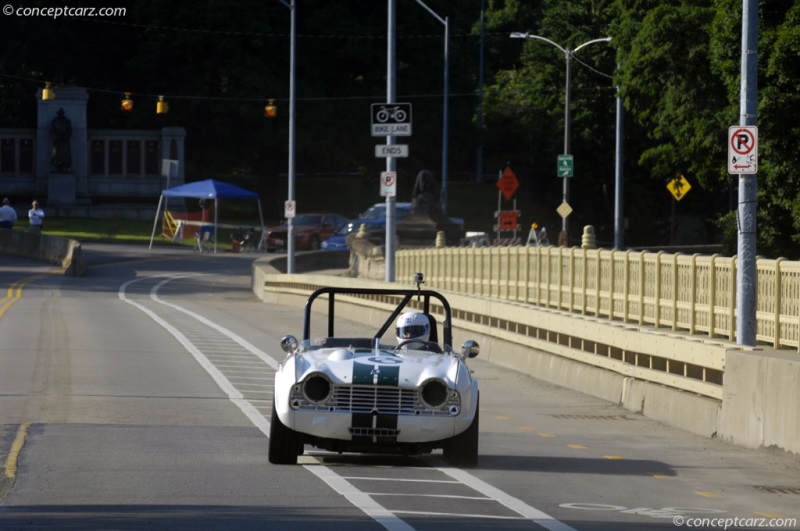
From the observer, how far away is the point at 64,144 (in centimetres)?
7888

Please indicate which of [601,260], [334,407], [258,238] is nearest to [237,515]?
[334,407]

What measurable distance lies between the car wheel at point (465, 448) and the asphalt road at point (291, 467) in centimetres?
13

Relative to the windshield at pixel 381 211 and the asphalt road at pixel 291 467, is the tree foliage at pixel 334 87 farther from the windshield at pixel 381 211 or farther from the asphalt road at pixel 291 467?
the asphalt road at pixel 291 467

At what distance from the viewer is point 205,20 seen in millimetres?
79938

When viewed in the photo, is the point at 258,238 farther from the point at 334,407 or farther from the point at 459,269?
the point at 334,407

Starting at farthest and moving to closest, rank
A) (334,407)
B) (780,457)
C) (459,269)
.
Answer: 1. (459,269)
2. (780,457)
3. (334,407)

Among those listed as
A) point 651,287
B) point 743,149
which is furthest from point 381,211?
point 743,149

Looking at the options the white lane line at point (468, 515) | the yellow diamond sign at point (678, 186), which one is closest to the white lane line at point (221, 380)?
the white lane line at point (468, 515)

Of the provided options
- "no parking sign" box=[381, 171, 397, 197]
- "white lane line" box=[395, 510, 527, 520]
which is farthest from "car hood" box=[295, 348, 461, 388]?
"no parking sign" box=[381, 171, 397, 197]

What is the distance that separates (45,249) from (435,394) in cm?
4634

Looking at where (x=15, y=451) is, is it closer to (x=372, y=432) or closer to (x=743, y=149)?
(x=372, y=432)

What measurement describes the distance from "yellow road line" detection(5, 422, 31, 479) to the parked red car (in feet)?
174

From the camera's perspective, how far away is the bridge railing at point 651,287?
1866 cm

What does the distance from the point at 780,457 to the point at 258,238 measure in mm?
57022
